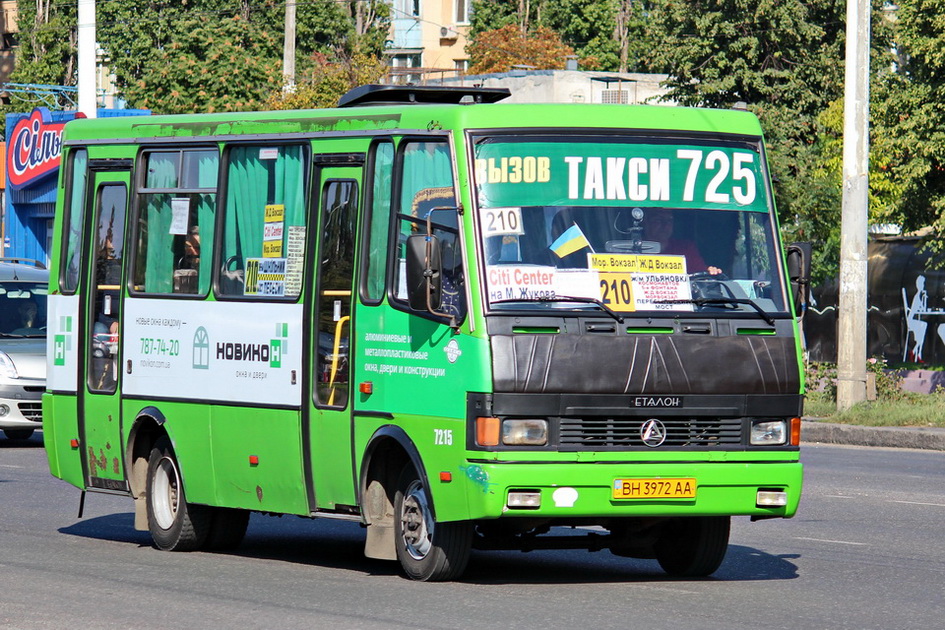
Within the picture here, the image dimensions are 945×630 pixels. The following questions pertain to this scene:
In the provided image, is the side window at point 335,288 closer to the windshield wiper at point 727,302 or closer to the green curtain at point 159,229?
the green curtain at point 159,229

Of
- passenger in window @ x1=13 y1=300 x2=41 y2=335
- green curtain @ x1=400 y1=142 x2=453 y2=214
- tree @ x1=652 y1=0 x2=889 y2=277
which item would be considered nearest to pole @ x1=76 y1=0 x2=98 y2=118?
passenger in window @ x1=13 y1=300 x2=41 y2=335

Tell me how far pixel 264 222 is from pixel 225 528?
2071mm

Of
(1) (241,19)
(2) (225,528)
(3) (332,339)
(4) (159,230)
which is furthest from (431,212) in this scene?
(1) (241,19)

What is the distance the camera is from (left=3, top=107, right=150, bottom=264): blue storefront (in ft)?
150

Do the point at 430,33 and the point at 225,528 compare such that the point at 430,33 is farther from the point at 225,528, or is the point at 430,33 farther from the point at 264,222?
the point at 264,222

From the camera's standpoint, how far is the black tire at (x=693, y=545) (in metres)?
10.4

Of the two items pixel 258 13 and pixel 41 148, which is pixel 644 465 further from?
pixel 258 13

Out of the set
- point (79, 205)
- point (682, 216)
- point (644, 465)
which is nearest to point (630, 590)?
point (644, 465)

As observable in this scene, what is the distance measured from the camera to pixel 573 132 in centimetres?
997

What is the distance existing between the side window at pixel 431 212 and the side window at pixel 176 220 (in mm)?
1973

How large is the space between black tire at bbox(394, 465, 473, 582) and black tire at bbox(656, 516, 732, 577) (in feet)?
4.60

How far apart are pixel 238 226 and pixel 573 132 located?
254cm

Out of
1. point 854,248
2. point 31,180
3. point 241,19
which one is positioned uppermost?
point 241,19

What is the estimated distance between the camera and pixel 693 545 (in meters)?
10.5
